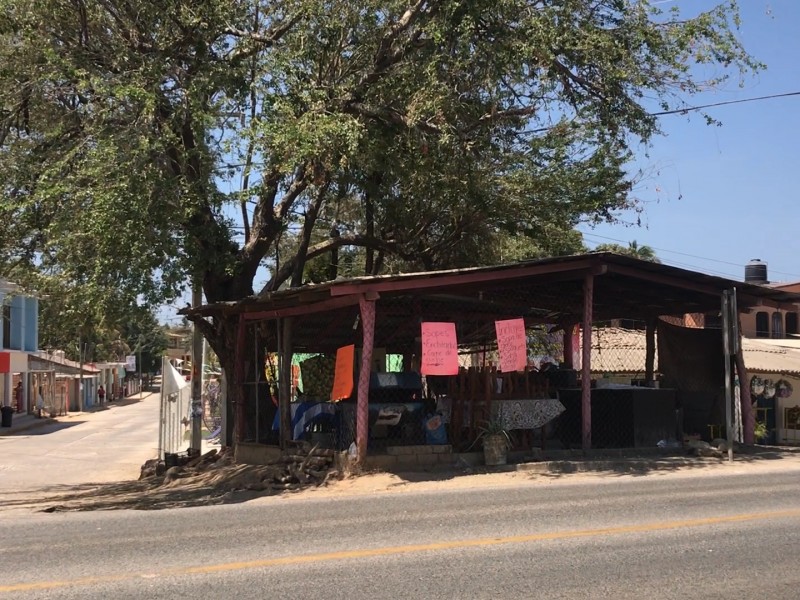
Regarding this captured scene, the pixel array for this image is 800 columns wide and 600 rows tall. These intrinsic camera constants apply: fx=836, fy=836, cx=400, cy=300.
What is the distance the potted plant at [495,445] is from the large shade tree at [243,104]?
4.61m

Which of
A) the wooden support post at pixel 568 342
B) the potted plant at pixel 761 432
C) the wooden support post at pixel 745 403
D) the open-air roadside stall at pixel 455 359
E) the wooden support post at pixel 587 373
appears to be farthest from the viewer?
the potted plant at pixel 761 432

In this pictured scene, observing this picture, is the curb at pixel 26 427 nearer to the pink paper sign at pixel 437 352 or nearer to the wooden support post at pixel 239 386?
the wooden support post at pixel 239 386

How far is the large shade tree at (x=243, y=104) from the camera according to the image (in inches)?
493

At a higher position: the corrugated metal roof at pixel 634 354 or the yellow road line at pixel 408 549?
the corrugated metal roof at pixel 634 354

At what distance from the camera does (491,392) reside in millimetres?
13148

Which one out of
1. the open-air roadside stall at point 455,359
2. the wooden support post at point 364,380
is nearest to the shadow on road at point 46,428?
the open-air roadside stall at point 455,359

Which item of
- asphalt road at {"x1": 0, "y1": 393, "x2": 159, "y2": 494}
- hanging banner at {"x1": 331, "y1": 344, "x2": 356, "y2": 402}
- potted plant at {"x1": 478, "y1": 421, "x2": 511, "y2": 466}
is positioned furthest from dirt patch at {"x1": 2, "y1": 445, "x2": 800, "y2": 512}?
asphalt road at {"x1": 0, "y1": 393, "x2": 159, "y2": 494}

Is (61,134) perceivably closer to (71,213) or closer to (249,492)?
(71,213)

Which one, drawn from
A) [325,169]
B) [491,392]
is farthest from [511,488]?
[325,169]

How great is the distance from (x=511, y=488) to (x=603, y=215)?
8.84 meters

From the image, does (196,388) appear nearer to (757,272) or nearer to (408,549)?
(408,549)

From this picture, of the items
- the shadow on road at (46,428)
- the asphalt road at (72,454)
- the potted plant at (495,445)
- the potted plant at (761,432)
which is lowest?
the shadow on road at (46,428)

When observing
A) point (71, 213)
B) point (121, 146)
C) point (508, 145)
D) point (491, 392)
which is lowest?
point (491, 392)

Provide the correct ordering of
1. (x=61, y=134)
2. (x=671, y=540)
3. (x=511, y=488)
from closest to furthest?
(x=671, y=540)
(x=511, y=488)
(x=61, y=134)
